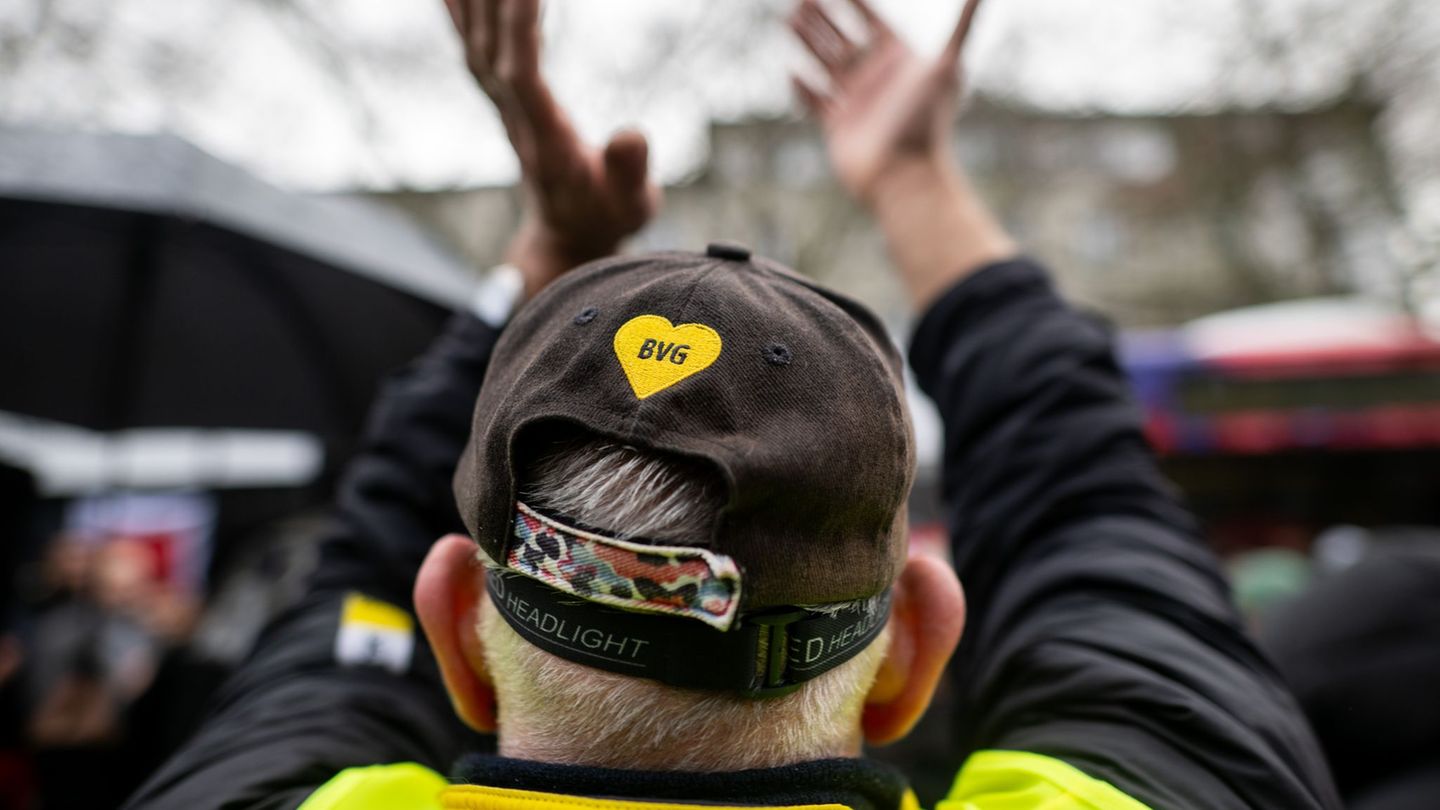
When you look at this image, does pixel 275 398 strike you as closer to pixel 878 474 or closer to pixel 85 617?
pixel 85 617

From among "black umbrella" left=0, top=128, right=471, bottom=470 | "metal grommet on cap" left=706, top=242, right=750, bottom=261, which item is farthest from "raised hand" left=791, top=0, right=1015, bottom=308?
"black umbrella" left=0, top=128, right=471, bottom=470

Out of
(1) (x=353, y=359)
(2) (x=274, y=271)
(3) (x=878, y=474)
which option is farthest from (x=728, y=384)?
(1) (x=353, y=359)

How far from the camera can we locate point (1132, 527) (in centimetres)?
128

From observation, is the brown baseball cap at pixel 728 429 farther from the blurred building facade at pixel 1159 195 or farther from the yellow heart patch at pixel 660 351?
the blurred building facade at pixel 1159 195

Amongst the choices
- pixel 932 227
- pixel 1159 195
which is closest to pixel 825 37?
pixel 932 227

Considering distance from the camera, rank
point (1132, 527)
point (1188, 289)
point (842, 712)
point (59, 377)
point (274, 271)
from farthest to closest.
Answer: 1. point (1188, 289)
2. point (59, 377)
3. point (274, 271)
4. point (1132, 527)
5. point (842, 712)

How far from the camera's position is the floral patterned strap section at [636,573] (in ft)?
2.41

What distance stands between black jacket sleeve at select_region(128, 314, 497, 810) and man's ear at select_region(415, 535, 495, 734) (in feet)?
0.65

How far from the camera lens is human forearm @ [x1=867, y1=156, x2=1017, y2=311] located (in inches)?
60.7

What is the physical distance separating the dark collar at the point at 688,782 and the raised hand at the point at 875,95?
3.86ft

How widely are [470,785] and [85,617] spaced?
4.39 m

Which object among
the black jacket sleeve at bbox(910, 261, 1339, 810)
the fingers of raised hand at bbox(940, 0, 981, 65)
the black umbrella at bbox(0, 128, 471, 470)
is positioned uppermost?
the fingers of raised hand at bbox(940, 0, 981, 65)

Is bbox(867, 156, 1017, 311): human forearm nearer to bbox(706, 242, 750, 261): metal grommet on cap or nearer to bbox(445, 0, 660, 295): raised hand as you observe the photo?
bbox(445, 0, 660, 295): raised hand

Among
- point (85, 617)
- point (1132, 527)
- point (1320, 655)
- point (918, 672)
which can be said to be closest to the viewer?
point (918, 672)
